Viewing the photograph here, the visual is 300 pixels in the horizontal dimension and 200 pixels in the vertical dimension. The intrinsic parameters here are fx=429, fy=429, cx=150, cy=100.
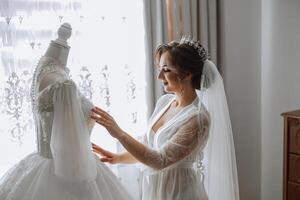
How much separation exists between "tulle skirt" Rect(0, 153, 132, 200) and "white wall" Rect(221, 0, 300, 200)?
5.41 feet

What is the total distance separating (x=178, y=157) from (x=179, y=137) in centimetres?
8

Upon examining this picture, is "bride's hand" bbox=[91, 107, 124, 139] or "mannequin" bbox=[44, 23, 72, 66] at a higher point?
"mannequin" bbox=[44, 23, 72, 66]

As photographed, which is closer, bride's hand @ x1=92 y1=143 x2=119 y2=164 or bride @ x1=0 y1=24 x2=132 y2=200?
bride @ x1=0 y1=24 x2=132 y2=200

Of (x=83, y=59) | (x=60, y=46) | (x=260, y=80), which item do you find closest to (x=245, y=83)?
(x=260, y=80)

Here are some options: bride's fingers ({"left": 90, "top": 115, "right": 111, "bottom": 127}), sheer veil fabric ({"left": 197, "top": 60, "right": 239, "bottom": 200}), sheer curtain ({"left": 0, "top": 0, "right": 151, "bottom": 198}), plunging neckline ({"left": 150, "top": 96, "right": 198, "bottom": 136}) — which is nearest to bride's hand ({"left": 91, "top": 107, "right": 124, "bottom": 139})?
bride's fingers ({"left": 90, "top": 115, "right": 111, "bottom": 127})

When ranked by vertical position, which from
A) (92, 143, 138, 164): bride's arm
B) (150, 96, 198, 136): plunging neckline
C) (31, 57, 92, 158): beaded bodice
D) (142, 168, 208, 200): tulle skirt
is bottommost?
(142, 168, 208, 200): tulle skirt

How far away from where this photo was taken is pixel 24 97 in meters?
1.98

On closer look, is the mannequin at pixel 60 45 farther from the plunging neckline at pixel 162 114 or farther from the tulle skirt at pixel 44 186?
the plunging neckline at pixel 162 114

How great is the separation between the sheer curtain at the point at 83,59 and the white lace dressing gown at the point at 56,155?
0.56 metres

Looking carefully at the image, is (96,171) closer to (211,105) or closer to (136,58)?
(211,105)

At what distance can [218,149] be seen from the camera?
6.37ft

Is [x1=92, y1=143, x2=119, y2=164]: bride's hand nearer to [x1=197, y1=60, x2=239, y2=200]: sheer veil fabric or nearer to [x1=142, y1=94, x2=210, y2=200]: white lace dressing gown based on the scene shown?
[x1=142, y1=94, x2=210, y2=200]: white lace dressing gown

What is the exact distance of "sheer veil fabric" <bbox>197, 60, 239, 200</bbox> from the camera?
6.14ft

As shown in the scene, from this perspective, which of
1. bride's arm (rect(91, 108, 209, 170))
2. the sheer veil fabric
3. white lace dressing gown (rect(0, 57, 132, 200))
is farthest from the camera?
the sheer veil fabric
